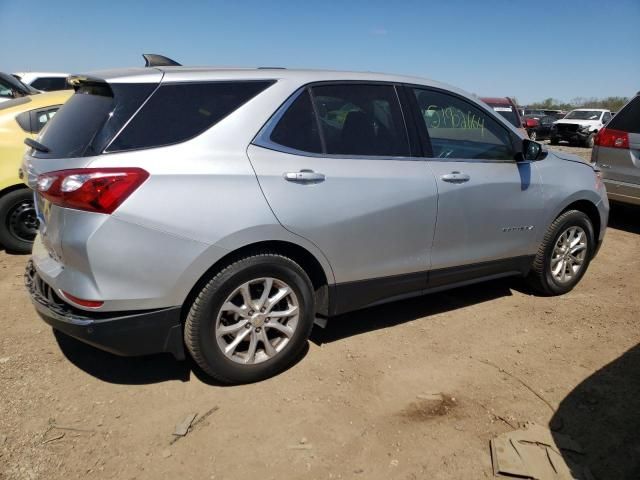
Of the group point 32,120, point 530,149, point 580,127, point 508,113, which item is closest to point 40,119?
point 32,120

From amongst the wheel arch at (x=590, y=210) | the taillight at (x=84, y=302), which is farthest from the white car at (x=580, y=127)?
the taillight at (x=84, y=302)

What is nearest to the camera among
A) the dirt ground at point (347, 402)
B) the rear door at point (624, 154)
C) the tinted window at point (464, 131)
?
the dirt ground at point (347, 402)

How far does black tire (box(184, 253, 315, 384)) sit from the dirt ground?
0.12 metres

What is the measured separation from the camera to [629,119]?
667 centimetres

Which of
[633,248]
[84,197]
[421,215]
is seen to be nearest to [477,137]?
[421,215]

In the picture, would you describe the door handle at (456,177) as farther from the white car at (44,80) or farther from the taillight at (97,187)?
the white car at (44,80)

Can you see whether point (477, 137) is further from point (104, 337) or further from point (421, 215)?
point (104, 337)

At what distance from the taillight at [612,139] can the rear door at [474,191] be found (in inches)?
133

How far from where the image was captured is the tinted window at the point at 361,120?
3141mm

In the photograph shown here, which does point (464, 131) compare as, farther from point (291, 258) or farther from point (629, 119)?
point (629, 119)

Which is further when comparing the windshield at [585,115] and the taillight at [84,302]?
the windshield at [585,115]

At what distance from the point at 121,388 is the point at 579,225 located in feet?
12.6

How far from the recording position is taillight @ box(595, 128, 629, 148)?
655cm

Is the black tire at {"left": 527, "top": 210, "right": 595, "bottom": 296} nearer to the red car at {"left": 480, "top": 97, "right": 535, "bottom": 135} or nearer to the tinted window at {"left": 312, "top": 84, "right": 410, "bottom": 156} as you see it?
the tinted window at {"left": 312, "top": 84, "right": 410, "bottom": 156}
